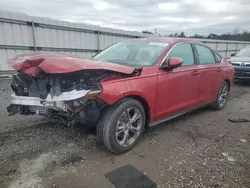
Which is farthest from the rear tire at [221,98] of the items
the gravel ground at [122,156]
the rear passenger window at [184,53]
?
the rear passenger window at [184,53]

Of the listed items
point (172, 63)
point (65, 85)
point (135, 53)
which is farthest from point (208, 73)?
point (65, 85)

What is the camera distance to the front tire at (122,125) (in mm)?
2834

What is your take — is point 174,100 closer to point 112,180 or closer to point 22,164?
point 112,180

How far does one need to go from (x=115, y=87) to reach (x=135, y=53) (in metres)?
1.27

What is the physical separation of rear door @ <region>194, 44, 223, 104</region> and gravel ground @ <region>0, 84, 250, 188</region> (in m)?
0.76

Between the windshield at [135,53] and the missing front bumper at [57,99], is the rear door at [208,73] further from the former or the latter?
the missing front bumper at [57,99]

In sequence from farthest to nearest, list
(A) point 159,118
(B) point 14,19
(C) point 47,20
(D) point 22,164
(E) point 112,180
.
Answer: (C) point 47,20, (B) point 14,19, (A) point 159,118, (D) point 22,164, (E) point 112,180

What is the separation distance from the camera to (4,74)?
679 centimetres

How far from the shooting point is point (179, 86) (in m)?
3.80

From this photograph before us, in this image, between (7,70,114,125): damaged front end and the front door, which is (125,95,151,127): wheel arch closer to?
the front door

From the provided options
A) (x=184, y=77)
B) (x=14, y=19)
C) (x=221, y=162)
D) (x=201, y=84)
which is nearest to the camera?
(x=221, y=162)

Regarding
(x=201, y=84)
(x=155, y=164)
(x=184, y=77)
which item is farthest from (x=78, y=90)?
(x=201, y=84)

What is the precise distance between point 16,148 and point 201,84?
11.7 ft

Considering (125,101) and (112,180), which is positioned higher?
(125,101)
